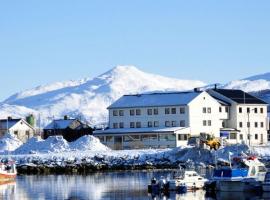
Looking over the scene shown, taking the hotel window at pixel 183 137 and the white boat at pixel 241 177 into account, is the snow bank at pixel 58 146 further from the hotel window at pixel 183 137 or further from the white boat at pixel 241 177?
the white boat at pixel 241 177

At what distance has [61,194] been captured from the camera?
5462cm

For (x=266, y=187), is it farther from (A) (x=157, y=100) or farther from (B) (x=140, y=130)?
(A) (x=157, y=100)

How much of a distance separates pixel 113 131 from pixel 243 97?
16.9 metres

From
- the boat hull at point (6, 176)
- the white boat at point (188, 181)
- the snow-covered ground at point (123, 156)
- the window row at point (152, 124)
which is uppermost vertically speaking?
the window row at point (152, 124)

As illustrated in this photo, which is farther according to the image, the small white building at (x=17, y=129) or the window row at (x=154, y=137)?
the small white building at (x=17, y=129)

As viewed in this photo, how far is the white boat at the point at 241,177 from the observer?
5338 cm

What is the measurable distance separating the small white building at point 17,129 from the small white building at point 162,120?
1646 cm

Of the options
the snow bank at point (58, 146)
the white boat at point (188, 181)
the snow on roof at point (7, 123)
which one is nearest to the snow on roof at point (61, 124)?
the snow on roof at point (7, 123)

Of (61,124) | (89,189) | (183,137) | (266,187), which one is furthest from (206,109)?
(266,187)

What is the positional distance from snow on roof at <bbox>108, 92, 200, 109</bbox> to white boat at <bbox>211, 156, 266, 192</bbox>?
44.8m

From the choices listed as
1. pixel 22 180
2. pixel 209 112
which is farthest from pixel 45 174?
pixel 209 112

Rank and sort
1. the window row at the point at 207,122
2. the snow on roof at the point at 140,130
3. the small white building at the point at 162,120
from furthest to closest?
the window row at the point at 207,122
the small white building at the point at 162,120
the snow on roof at the point at 140,130

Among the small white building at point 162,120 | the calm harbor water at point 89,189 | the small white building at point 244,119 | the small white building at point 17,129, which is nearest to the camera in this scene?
the calm harbor water at point 89,189

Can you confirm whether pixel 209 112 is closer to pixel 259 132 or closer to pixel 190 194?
pixel 259 132
